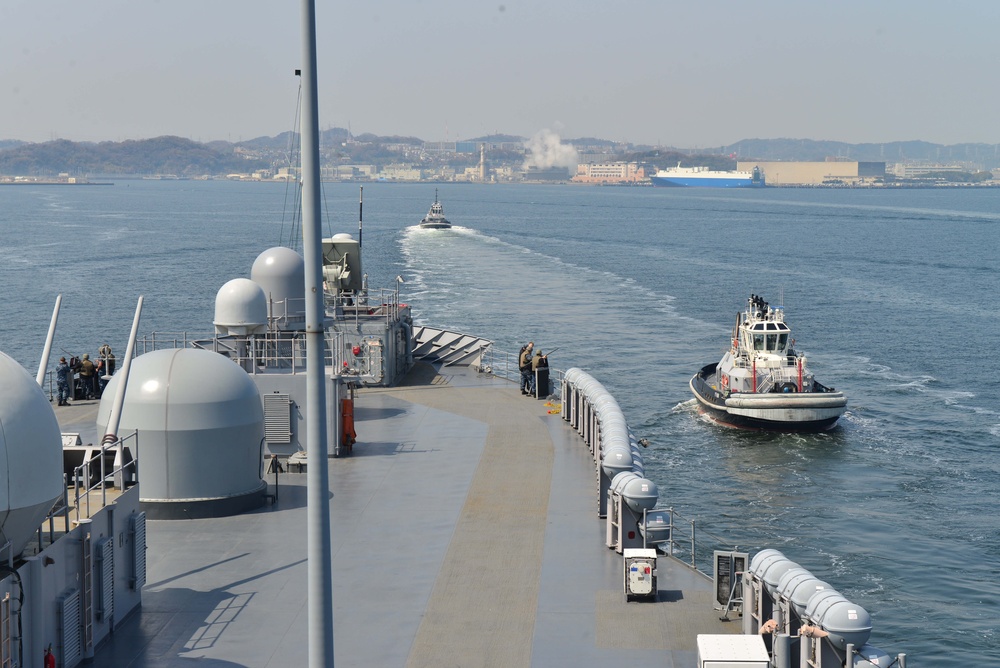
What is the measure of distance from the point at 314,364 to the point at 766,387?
39227 millimetres

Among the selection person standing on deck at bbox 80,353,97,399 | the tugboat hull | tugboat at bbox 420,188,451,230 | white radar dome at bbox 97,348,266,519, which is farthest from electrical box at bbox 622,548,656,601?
tugboat at bbox 420,188,451,230

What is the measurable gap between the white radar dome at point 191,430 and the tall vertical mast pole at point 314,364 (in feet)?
40.8

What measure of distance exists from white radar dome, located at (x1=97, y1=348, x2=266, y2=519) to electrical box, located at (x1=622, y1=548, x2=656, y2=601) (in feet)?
26.8

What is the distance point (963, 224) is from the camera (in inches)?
6870

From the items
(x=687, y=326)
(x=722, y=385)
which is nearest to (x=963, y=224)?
(x=687, y=326)

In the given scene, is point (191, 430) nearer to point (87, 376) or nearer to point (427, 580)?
point (427, 580)

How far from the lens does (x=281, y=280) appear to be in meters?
36.9

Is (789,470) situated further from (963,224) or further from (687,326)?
(963,224)

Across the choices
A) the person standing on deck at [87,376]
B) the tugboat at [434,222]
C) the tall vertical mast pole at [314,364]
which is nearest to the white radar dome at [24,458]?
the tall vertical mast pole at [314,364]

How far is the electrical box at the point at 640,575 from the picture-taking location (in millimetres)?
16812

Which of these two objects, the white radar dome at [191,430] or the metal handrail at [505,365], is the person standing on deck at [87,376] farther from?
the metal handrail at [505,365]

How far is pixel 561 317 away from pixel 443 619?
5695 cm

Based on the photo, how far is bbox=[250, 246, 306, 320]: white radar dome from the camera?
3669 centimetres

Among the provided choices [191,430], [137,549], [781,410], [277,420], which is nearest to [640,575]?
[137,549]
